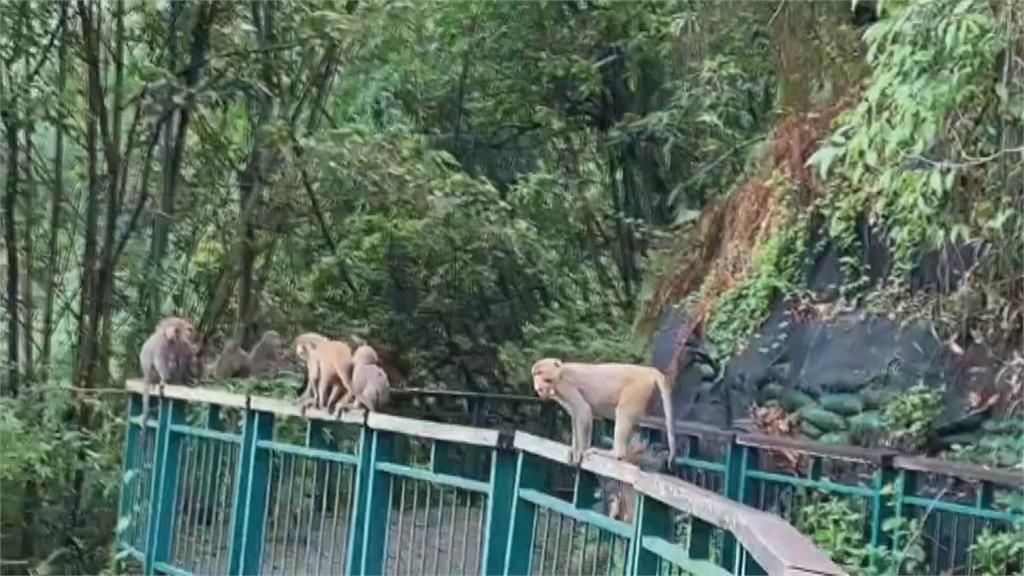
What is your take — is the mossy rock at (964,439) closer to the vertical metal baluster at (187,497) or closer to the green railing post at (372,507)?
the green railing post at (372,507)

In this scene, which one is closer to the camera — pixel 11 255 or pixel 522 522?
pixel 522 522

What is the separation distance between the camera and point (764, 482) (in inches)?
227

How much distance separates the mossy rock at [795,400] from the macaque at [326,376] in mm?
3012

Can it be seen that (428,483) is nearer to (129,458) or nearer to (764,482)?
(764,482)

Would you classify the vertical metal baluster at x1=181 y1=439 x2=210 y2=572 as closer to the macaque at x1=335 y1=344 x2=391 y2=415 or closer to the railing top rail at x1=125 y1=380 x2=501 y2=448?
the railing top rail at x1=125 y1=380 x2=501 y2=448

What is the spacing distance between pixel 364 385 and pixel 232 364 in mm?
2643

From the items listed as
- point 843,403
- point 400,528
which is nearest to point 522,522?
point 400,528

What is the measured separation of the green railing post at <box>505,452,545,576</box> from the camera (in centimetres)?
325

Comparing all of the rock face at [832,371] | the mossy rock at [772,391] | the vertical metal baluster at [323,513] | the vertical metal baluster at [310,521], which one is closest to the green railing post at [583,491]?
the vertical metal baluster at [323,513]

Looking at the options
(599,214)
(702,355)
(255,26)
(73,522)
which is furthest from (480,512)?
(599,214)

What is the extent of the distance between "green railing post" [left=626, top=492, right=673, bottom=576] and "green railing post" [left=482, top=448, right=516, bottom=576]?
0.96 m

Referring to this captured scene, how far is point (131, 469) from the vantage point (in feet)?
21.5

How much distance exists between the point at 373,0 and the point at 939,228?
4.70 meters

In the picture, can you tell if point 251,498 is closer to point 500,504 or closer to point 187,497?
point 187,497
